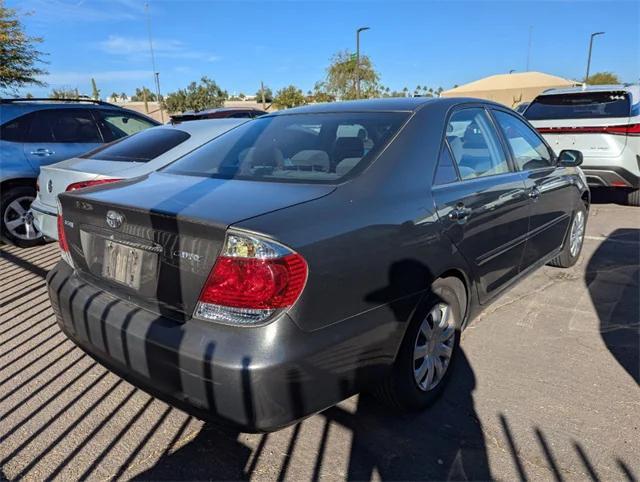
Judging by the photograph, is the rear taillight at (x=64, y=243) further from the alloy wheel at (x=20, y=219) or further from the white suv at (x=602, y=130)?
the white suv at (x=602, y=130)

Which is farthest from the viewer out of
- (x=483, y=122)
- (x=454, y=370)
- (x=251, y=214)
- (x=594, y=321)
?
(x=594, y=321)

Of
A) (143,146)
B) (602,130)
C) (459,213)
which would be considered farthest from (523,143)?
(602,130)

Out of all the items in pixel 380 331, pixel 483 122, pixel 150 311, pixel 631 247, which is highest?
pixel 483 122

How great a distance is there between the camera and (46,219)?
501 cm

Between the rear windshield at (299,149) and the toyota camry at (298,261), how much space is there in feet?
0.05

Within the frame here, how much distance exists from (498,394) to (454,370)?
33cm

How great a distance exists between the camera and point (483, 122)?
3352 millimetres

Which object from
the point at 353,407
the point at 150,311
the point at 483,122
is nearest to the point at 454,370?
the point at 353,407

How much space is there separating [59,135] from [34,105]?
49 centimetres

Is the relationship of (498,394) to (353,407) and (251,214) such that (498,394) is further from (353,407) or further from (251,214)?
(251,214)

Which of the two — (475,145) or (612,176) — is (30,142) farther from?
(612,176)

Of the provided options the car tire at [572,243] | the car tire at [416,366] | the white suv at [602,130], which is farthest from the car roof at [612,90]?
the car tire at [416,366]

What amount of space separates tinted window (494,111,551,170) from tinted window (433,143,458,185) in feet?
3.39

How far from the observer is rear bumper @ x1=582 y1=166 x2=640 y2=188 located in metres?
6.94
